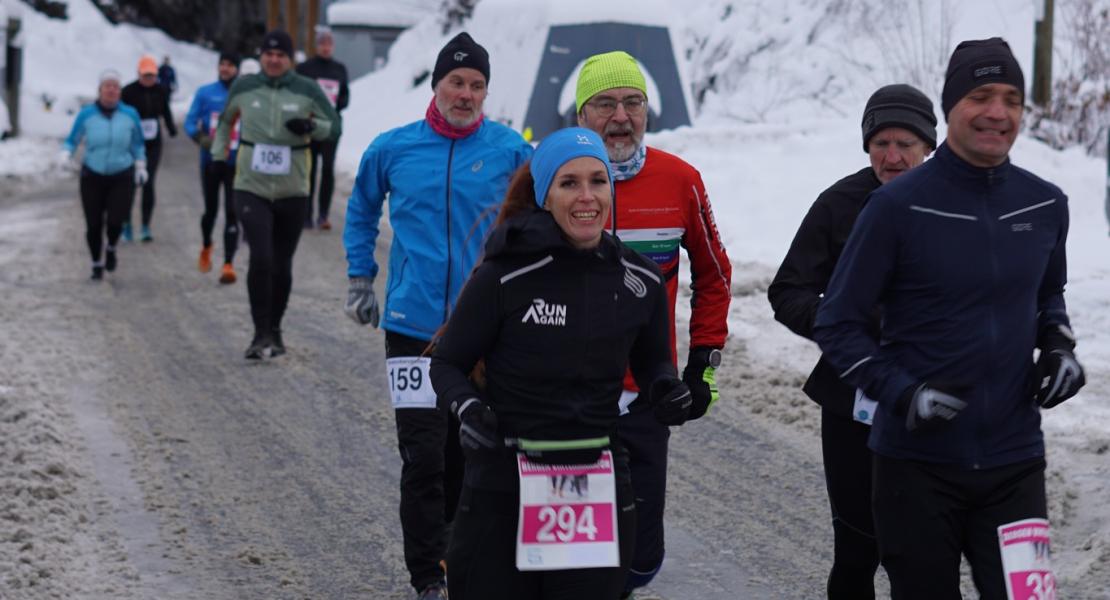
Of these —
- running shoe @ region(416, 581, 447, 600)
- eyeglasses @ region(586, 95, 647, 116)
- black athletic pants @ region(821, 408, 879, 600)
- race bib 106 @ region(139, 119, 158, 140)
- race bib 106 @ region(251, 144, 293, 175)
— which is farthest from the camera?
race bib 106 @ region(139, 119, 158, 140)

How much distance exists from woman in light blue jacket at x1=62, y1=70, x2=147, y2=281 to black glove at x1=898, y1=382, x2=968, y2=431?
36.6ft

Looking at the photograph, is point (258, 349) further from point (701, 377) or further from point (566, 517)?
point (566, 517)

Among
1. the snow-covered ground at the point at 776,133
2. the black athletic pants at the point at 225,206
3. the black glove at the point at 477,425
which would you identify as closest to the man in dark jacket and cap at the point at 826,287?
the black glove at the point at 477,425

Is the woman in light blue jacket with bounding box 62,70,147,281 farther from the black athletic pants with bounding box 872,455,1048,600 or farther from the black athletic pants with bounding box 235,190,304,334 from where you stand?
the black athletic pants with bounding box 872,455,1048,600

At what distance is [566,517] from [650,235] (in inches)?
52.8

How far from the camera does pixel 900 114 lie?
4.68 metres

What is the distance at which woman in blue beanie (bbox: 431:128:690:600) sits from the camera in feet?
12.8

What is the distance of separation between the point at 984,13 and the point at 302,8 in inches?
1493

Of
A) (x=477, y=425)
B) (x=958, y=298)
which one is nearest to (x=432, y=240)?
(x=477, y=425)

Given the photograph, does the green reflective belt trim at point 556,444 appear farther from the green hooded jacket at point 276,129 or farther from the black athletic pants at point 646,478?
the green hooded jacket at point 276,129

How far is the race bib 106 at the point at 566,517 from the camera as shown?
385 cm

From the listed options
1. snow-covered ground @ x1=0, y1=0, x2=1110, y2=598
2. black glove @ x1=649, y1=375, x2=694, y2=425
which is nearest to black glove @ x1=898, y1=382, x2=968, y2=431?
black glove @ x1=649, y1=375, x2=694, y2=425

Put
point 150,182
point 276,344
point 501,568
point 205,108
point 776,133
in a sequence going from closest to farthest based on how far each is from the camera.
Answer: point 501,568
point 276,344
point 205,108
point 150,182
point 776,133

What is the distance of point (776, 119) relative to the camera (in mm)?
24516
